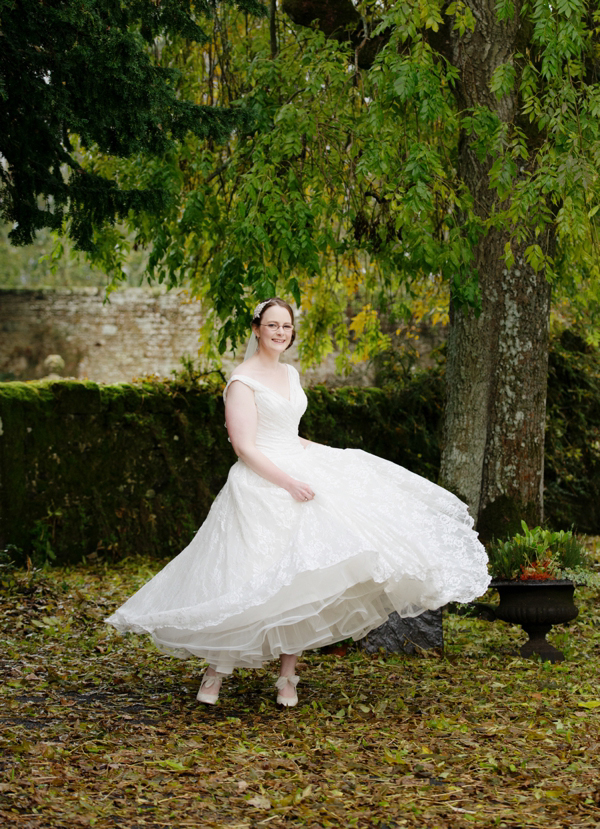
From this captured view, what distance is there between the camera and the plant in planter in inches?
191

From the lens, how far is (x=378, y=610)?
3.87 meters

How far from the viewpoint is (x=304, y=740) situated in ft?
11.2

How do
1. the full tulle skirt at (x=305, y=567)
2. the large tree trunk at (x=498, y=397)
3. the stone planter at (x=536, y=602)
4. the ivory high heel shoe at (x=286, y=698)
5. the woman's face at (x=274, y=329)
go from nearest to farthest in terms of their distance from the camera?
the full tulle skirt at (x=305, y=567) → the ivory high heel shoe at (x=286, y=698) → the woman's face at (x=274, y=329) → the stone planter at (x=536, y=602) → the large tree trunk at (x=498, y=397)

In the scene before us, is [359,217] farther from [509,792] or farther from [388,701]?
[509,792]

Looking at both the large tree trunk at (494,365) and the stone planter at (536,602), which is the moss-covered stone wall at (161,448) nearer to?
the large tree trunk at (494,365)

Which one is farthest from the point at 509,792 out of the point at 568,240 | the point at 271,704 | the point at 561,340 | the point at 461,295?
the point at 561,340

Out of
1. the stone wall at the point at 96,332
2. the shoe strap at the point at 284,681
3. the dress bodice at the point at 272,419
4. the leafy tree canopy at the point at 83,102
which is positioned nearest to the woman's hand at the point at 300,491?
the dress bodice at the point at 272,419

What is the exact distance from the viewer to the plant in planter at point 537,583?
486cm

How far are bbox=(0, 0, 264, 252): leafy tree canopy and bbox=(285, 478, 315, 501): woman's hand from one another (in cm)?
191

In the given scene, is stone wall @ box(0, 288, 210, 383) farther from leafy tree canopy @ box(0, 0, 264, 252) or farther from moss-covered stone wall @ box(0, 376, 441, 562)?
leafy tree canopy @ box(0, 0, 264, 252)

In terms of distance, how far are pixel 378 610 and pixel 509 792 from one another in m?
1.14

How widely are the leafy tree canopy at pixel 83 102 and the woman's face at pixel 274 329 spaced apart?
107 cm

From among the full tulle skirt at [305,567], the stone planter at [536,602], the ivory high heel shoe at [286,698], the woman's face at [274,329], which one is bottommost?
the ivory high heel shoe at [286,698]

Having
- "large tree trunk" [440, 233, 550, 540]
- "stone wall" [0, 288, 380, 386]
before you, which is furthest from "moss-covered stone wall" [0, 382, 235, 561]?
"stone wall" [0, 288, 380, 386]
